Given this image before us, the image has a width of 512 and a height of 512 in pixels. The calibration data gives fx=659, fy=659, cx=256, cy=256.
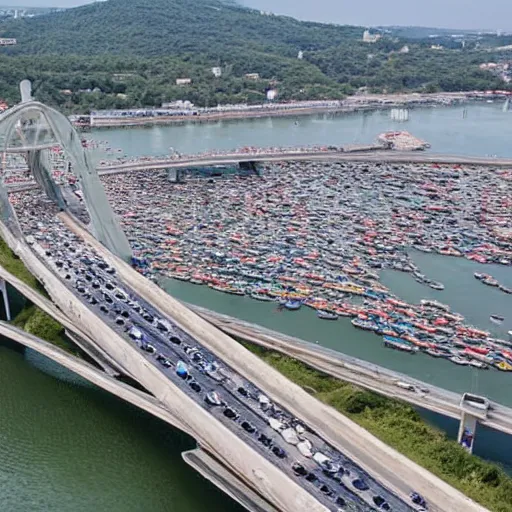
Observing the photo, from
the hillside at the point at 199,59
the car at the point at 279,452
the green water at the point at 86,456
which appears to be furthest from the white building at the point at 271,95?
the car at the point at 279,452

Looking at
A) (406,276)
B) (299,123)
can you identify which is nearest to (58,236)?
(406,276)

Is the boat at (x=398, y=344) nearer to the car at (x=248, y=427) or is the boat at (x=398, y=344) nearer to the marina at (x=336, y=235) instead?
the marina at (x=336, y=235)

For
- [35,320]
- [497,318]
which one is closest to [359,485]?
[35,320]

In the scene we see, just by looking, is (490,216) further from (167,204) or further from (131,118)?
(131,118)

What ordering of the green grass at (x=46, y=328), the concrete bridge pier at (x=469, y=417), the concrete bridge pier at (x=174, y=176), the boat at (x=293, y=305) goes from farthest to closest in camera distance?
1. the concrete bridge pier at (x=174, y=176)
2. the boat at (x=293, y=305)
3. the green grass at (x=46, y=328)
4. the concrete bridge pier at (x=469, y=417)

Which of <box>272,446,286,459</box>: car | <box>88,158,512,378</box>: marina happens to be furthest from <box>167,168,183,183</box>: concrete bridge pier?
<box>272,446,286,459</box>: car
